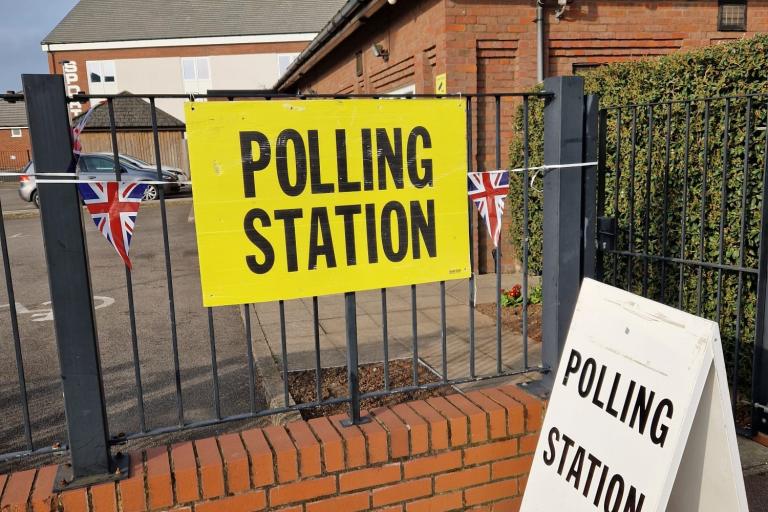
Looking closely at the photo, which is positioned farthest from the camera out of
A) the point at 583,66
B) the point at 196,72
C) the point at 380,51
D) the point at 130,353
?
the point at 196,72

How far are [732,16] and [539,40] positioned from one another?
10.1ft

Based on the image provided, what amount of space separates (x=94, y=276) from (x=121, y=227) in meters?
7.63

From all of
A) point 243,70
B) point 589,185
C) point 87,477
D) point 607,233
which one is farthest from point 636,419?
point 243,70

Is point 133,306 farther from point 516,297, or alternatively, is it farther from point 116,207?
point 516,297

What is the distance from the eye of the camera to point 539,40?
7.49 metres

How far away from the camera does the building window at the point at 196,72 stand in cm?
3734

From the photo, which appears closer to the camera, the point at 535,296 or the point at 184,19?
the point at 535,296

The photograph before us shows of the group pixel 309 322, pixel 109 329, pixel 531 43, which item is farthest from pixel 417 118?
pixel 531 43

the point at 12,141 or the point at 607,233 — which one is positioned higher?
the point at 12,141

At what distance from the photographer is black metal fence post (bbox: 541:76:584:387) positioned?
8.48 feet

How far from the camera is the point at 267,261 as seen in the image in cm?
222

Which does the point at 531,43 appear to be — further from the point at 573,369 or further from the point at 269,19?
the point at 269,19

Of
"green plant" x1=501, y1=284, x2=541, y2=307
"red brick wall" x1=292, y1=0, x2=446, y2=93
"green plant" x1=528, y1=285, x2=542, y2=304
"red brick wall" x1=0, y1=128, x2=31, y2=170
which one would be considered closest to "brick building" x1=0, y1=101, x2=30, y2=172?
"red brick wall" x1=0, y1=128, x2=31, y2=170

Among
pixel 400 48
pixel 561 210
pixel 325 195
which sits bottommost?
pixel 561 210
